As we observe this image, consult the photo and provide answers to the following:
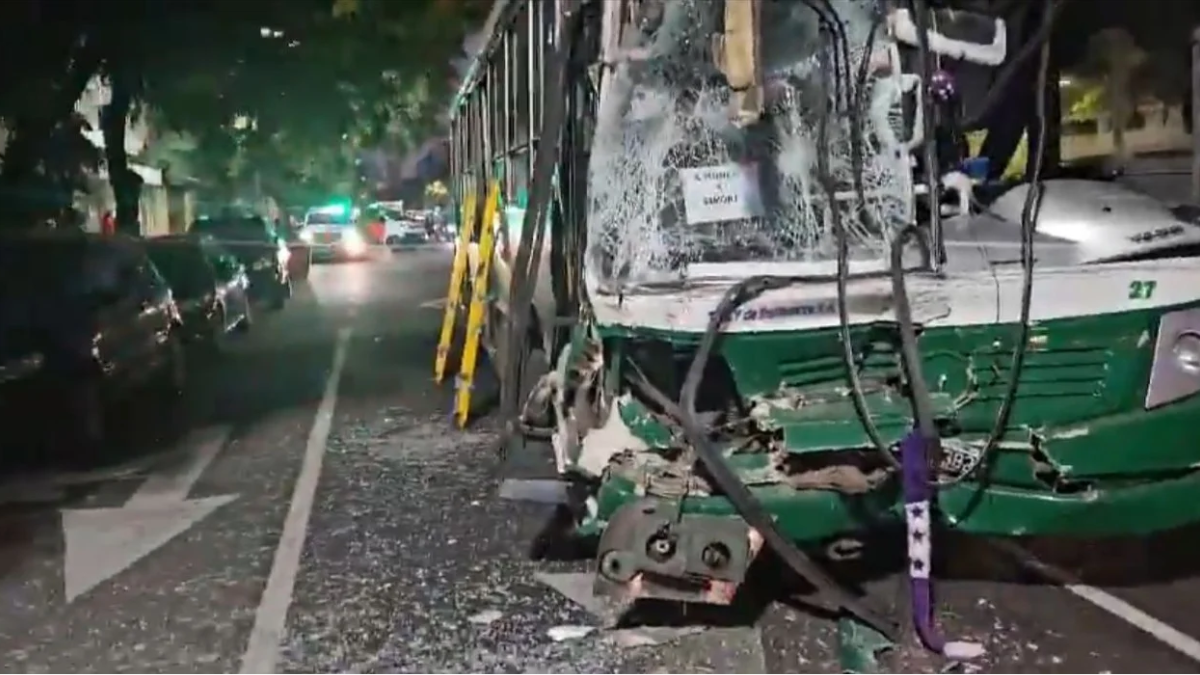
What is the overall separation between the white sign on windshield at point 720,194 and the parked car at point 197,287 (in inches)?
439

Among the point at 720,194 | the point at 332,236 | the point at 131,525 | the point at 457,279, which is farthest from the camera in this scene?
the point at 332,236

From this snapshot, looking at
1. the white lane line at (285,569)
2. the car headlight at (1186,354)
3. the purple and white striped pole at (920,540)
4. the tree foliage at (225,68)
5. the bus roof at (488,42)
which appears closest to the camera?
the purple and white striped pole at (920,540)

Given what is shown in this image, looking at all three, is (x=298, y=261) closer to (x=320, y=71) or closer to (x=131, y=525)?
(x=320, y=71)

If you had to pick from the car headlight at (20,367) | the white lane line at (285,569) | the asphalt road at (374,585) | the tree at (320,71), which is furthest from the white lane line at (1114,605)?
the tree at (320,71)

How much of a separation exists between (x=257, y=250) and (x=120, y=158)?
9.02ft

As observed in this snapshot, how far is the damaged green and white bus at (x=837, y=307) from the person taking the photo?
19.4 ft

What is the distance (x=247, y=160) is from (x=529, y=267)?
34.6m

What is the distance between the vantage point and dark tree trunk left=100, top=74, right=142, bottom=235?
76.1 feet

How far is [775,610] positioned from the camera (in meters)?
6.73

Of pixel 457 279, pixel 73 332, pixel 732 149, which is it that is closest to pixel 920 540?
pixel 732 149

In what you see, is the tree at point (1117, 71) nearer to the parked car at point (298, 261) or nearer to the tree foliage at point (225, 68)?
the tree foliage at point (225, 68)

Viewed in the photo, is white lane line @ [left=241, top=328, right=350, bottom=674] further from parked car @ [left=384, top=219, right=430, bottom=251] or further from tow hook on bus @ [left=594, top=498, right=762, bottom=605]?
parked car @ [left=384, top=219, right=430, bottom=251]

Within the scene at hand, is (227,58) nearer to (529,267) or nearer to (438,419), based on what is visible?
(438,419)

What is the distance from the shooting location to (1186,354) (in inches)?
236
